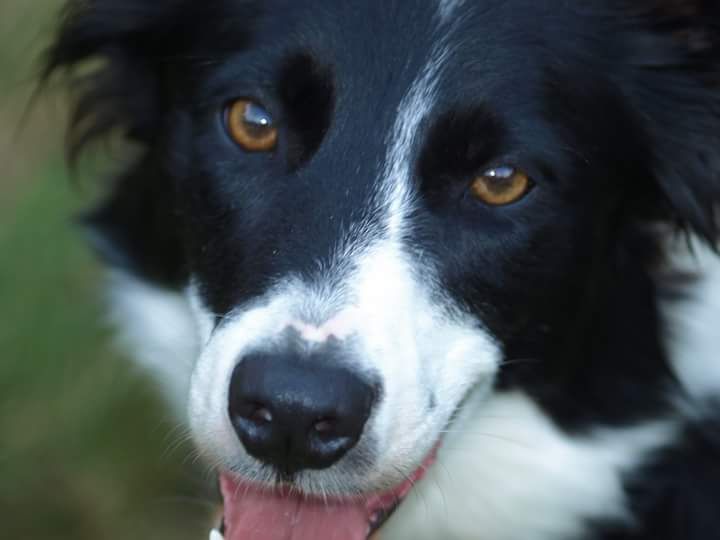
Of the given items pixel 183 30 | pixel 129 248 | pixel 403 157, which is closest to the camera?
pixel 403 157

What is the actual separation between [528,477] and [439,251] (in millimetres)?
982

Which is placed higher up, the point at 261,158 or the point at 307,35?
the point at 307,35

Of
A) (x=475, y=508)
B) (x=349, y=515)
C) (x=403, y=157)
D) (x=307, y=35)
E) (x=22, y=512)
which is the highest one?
(x=307, y=35)

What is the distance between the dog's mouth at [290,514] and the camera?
291 cm

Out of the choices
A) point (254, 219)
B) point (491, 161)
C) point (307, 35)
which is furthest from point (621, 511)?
point (307, 35)

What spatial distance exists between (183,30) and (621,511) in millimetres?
1899

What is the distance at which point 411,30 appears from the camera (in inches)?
116

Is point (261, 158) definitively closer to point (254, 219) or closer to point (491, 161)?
point (254, 219)

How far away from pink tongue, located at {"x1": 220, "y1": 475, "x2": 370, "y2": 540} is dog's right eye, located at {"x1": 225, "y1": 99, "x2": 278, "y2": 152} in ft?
2.81

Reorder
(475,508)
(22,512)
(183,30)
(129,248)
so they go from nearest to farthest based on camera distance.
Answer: (183,30)
(475,508)
(129,248)
(22,512)

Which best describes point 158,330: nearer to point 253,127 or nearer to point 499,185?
point 253,127

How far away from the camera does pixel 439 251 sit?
2.86 m

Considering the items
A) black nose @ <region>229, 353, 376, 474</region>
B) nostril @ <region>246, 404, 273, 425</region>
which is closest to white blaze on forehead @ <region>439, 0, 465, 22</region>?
black nose @ <region>229, 353, 376, 474</region>

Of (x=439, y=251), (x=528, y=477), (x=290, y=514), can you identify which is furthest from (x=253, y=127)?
(x=528, y=477)
